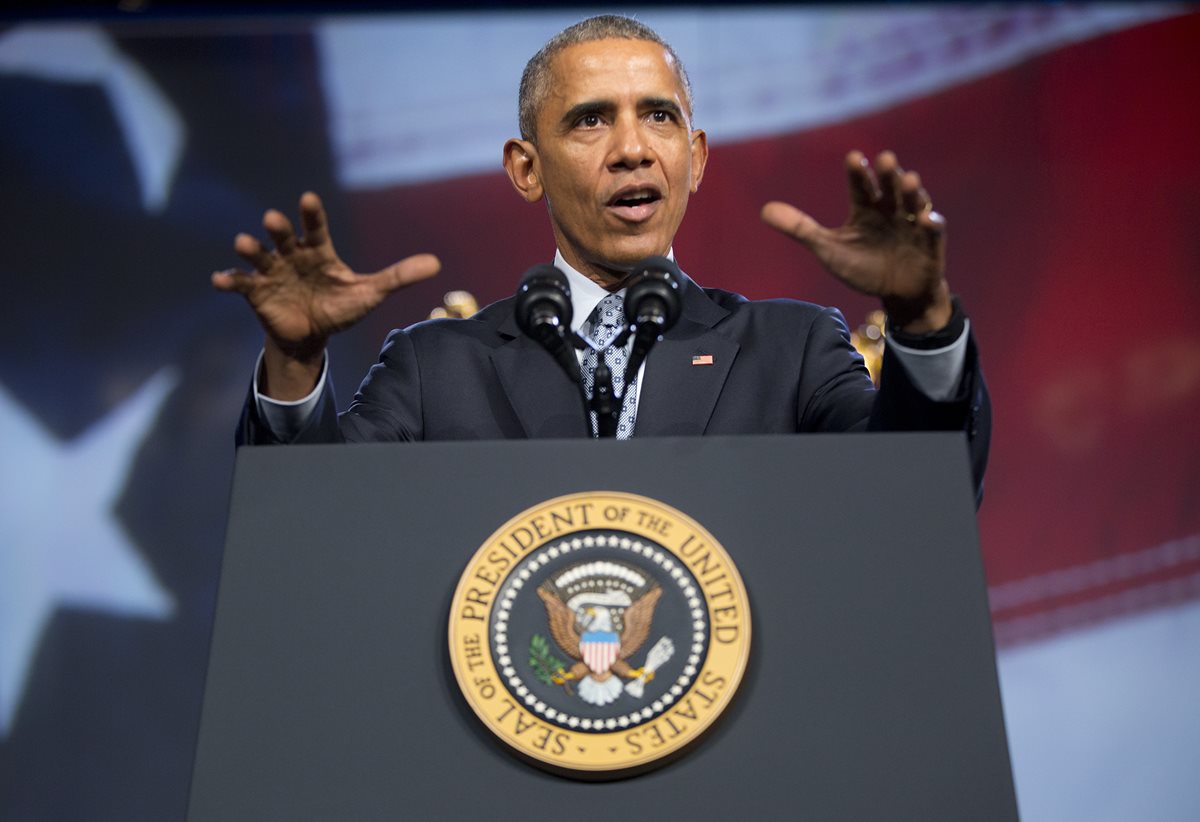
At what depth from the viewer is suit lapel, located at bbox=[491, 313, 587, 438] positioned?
1763 mm

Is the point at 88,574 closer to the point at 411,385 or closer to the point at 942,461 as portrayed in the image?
the point at 411,385

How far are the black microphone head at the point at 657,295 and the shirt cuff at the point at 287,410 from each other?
38cm

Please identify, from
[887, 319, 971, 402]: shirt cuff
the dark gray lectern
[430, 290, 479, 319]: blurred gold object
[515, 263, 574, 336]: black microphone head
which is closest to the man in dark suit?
[887, 319, 971, 402]: shirt cuff

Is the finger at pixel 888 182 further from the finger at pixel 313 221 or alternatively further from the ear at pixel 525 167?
the ear at pixel 525 167

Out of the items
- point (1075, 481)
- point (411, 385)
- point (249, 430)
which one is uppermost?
point (1075, 481)

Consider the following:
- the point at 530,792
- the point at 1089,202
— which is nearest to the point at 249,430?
the point at 530,792

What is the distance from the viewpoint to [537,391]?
184 centimetres

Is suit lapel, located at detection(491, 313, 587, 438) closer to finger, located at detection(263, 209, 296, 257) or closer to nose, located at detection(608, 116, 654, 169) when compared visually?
nose, located at detection(608, 116, 654, 169)

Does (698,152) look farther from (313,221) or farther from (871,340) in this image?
(871,340)

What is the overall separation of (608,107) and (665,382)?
0.53 m

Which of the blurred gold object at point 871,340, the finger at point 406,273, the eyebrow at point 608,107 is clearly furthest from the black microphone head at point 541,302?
the blurred gold object at point 871,340

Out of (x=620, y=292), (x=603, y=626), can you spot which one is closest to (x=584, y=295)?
(x=620, y=292)

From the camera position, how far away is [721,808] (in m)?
1.09

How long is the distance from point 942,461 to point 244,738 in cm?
71
